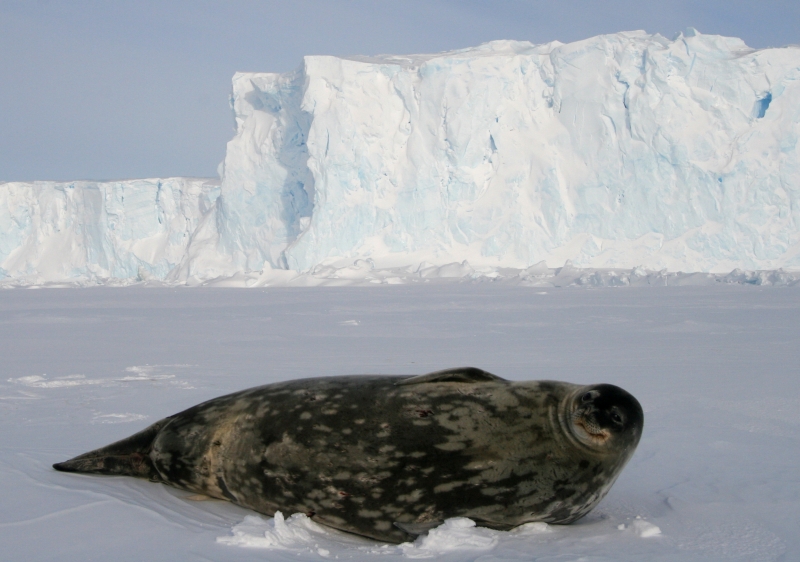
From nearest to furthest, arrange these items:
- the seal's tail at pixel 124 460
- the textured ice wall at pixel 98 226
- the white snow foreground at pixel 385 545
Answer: the white snow foreground at pixel 385 545 → the seal's tail at pixel 124 460 → the textured ice wall at pixel 98 226

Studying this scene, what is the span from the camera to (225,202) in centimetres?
2894

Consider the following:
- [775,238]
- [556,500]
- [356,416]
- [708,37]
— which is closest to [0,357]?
[356,416]

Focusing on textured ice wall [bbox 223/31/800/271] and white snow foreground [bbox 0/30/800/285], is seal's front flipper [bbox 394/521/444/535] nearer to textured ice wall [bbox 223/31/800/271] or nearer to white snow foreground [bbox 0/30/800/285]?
white snow foreground [bbox 0/30/800/285]

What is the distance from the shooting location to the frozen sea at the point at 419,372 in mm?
1602

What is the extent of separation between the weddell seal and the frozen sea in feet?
0.22

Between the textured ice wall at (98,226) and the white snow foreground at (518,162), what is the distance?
13.8 feet

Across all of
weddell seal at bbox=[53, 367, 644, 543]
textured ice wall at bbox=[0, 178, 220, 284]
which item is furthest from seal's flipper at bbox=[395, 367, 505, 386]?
textured ice wall at bbox=[0, 178, 220, 284]

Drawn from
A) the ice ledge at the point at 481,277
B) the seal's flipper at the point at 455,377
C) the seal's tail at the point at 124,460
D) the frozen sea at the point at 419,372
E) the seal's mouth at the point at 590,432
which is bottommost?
the ice ledge at the point at 481,277

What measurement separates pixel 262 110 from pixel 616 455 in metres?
29.6

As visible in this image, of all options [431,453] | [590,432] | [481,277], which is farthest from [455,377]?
[481,277]

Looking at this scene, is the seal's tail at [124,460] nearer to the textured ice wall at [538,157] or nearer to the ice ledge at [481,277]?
the ice ledge at [481,277]

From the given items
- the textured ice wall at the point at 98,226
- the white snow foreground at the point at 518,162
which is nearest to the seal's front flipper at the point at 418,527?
the white snow foreground at the point at 518,162

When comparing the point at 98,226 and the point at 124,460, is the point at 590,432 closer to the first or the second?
the point at 124,460

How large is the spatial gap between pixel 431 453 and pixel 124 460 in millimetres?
1010
